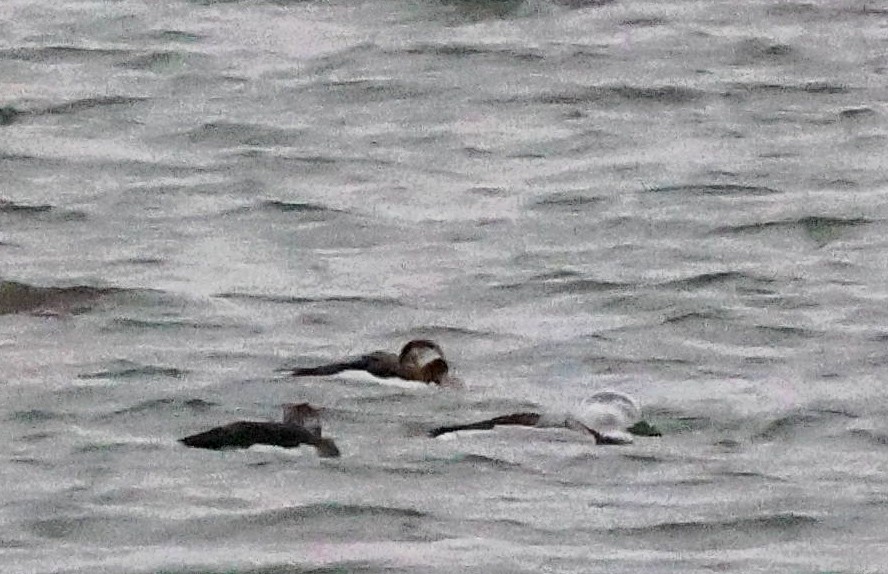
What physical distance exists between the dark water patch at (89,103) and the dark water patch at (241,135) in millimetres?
673

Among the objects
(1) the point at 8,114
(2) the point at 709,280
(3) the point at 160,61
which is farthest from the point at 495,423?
(3) the point at 160,61

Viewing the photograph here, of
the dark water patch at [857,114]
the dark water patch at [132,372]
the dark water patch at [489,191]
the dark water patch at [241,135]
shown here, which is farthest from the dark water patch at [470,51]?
the dark water patch at [132,372]

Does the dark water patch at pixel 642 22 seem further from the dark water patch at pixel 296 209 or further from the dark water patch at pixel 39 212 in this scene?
the dark water patch at pixel 39 212

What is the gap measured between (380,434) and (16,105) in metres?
5.94

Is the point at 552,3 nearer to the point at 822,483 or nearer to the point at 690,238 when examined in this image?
the point at 690,238

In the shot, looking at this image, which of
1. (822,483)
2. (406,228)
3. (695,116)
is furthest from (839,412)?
(695,116)

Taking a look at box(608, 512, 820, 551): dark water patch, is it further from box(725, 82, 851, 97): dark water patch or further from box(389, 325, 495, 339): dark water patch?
box(725, 82, 851, 97): dark water patch

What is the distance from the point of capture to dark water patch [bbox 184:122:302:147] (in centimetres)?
1455

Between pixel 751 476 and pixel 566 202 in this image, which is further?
pixel 566 202

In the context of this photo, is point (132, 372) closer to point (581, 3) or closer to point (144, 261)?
point (144, 261)

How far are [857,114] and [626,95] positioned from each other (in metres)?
1.23

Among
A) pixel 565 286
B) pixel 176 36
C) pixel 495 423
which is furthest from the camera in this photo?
pixel 176 36

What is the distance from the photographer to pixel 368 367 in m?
10.6

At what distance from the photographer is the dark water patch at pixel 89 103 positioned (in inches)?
601
